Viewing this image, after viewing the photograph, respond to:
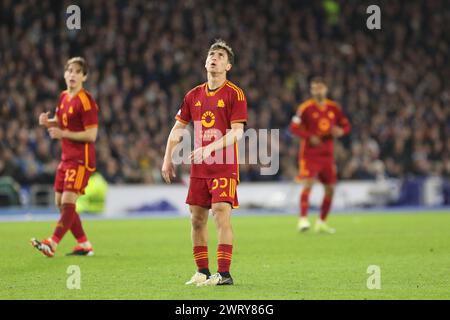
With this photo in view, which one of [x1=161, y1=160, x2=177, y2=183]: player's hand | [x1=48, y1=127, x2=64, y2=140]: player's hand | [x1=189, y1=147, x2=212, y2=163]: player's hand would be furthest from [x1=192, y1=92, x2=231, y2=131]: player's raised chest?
[x1=48, y1=127, x2=64, y2=140]: player's hand

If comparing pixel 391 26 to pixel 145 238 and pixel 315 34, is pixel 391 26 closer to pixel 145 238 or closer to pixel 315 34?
pixel 315 34

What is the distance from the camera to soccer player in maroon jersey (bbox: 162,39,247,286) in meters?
8.37

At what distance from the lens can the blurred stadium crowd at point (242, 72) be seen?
25.2 metres

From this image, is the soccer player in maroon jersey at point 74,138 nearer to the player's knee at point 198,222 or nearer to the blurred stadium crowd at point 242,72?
the player's knee at point 198,222

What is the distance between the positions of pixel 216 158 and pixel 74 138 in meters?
3.54

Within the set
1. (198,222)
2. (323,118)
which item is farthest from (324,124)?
(198,222)

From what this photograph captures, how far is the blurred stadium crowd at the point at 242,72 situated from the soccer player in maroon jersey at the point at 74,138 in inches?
472

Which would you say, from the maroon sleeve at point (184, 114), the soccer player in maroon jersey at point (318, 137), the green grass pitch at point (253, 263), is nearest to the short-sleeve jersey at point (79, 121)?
the green grass pitch at point (253, 263)

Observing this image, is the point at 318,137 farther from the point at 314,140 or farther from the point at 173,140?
the point at 173,140
